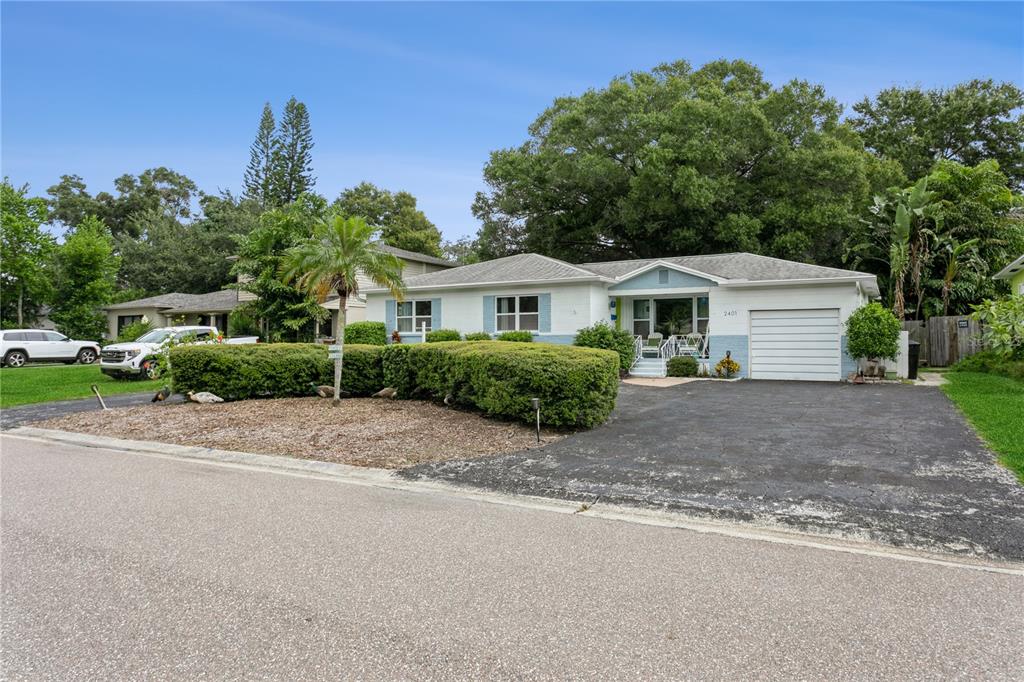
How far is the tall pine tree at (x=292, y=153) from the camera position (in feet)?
148

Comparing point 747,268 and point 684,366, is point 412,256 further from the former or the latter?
point 747,268

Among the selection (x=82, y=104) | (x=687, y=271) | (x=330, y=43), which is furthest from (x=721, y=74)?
(x=82, y=104)

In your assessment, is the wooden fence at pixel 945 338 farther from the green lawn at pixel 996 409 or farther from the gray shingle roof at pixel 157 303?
the gray shingle roof at pixel 157 303

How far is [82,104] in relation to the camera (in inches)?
571

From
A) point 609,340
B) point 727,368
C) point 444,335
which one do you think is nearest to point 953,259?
point 727,368

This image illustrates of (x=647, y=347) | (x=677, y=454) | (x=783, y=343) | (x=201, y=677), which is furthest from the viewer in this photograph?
(x=647, y=347)

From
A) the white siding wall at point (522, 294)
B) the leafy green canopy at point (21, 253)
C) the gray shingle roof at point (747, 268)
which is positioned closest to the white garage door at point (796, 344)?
the gray shingle roof at point (747, 268)

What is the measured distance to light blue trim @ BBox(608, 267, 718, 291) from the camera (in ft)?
63.9

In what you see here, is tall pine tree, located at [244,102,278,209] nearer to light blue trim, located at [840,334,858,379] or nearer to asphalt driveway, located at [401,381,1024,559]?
light blue trim, located at [840,334,858,379]

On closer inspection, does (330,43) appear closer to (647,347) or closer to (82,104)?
(82,104)

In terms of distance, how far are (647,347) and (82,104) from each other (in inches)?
679

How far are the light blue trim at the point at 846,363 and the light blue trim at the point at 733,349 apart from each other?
248 centimetres

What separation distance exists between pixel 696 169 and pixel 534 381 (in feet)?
69.2

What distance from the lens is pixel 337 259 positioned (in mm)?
12055
